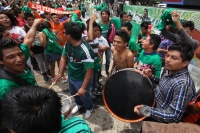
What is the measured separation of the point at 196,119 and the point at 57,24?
3.69 meters

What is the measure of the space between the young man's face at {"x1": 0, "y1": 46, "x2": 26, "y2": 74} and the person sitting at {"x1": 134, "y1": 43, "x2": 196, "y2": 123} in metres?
1.32

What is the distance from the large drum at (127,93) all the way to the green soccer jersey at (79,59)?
0.46m

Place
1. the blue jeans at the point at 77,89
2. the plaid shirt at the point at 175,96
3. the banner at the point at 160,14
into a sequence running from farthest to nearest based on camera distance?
the banner at the point at 160,14 < the blue jeans at the point at 77,89 < the plaid shirt at the point at 175,96

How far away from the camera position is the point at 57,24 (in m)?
3.84

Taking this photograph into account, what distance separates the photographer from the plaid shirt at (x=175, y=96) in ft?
4.21

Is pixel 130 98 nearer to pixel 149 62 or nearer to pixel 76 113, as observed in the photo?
pixel 149 62

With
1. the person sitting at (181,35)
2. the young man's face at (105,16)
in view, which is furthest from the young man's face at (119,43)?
the young man's face at (105,16)

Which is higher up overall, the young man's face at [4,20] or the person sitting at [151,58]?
Result: the young man's face at [4,20]

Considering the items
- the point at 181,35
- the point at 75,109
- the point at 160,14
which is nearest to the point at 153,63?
the point at 181,35

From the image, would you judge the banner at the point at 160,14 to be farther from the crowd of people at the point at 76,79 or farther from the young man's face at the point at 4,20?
the young man's face at the point at 4,20

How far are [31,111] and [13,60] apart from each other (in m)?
0.85

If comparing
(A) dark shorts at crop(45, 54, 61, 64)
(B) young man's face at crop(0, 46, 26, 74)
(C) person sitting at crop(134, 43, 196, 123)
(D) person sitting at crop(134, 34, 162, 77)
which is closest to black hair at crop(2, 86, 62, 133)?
(B) young man's face at crop(0, 46, 26, 74)

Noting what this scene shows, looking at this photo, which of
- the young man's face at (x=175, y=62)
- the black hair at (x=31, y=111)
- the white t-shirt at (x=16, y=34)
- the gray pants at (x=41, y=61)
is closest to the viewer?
the black hair at (x=31, y=111)

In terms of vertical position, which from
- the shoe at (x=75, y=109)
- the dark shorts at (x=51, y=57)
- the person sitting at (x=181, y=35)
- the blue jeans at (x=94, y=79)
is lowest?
the shoe at (x=75, y=109)
